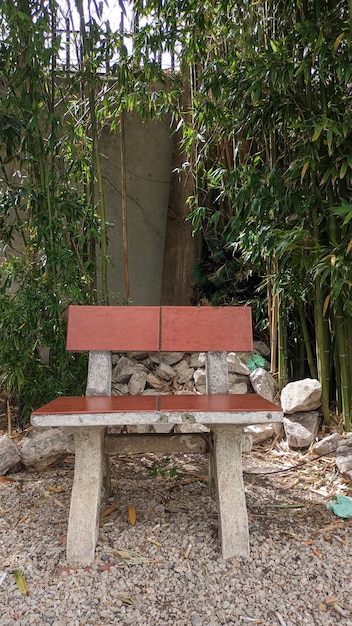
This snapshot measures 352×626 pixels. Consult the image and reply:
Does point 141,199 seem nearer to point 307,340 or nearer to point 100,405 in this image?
point 307,340

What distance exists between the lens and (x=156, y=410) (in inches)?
64.7

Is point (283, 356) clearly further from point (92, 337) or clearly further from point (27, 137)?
point (27, 137)

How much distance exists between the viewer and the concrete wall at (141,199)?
14.0 feet

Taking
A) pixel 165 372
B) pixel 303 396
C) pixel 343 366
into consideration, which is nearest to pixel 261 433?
pixel 303 396

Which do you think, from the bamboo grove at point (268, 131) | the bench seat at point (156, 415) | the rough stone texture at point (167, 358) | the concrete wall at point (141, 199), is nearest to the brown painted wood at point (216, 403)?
the bench seat at point (156, 415)

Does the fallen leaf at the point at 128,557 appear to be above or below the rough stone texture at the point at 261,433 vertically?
above

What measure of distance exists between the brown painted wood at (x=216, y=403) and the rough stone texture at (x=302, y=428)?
3.01 ft

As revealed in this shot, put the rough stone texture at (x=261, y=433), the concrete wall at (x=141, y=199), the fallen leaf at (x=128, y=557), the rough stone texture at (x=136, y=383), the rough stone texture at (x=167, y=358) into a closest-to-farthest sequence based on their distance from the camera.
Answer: the fallen leaf at (x=128, y=557) → the rough stone texture at (x=261, y=433) → the rough stone texture at (x=136, y=383) → the rough stone texture at (x=167, y=358) → the concrete wall at (x=141, y=199)

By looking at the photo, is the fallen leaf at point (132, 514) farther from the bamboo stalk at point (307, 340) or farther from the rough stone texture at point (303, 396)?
the bamboo stalk at point (307, 340)

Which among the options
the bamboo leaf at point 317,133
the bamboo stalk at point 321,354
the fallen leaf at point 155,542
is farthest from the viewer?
the bamboo stalk at point 321,354

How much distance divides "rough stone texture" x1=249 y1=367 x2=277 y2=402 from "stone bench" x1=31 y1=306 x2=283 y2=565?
98cm

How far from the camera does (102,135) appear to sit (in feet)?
13.9

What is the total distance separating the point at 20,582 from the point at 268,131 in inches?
95.2

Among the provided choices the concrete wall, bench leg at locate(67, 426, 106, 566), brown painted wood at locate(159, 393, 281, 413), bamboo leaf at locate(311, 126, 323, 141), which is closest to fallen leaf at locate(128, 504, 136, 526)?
bench leg at locate(67, 426, 106, 566)
